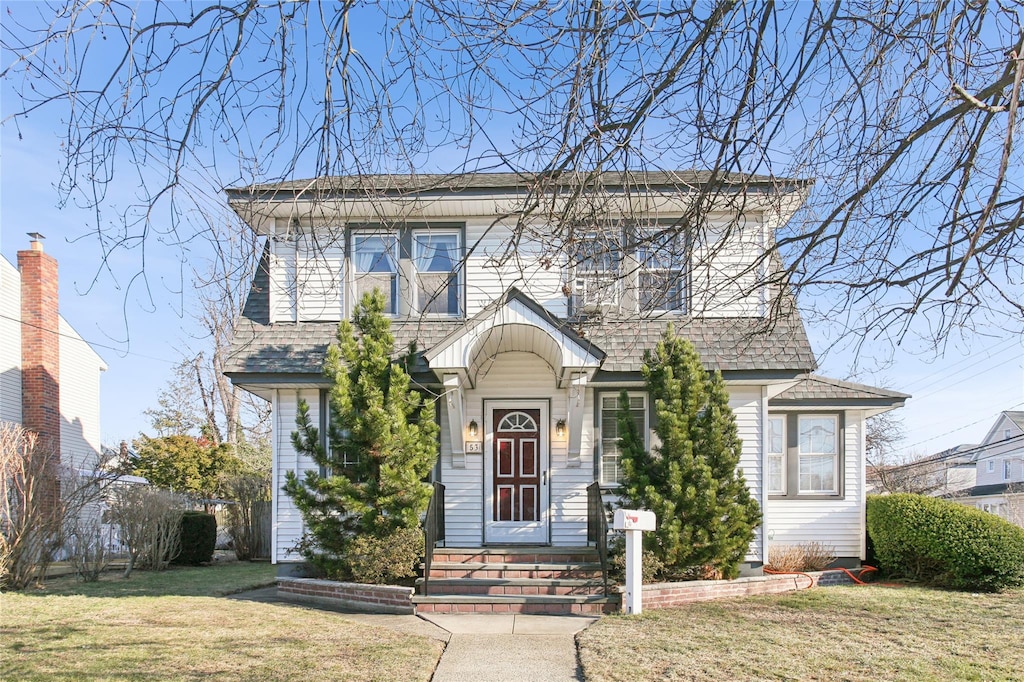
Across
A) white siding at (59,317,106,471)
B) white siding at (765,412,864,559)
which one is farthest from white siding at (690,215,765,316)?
white siding at (59,317,106,471)

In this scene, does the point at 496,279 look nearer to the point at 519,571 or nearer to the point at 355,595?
the point at 519,571

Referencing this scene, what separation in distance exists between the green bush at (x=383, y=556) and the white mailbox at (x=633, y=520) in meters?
2.67

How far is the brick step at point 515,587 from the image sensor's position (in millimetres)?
10625

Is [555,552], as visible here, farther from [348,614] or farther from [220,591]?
[220,591]

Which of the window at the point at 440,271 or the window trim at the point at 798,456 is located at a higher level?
the window at the point at 440,271

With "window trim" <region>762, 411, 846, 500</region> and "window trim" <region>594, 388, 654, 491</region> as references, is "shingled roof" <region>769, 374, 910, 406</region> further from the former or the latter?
"window trim" <region>594, 388, 654, 491</region>

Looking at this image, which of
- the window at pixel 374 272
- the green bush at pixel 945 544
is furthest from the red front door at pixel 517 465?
the green bush at pixel 945 544

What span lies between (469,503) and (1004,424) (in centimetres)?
4181

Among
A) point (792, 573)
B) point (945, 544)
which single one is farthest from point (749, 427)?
point (945, 544)

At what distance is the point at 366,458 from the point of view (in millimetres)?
10711

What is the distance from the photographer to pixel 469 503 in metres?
12.3

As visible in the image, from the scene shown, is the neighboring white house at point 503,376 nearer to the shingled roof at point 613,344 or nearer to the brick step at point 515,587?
the shingled roof at point 613,344

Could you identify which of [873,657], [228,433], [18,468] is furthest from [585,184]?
[228,433]

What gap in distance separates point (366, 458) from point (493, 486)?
246 cm
